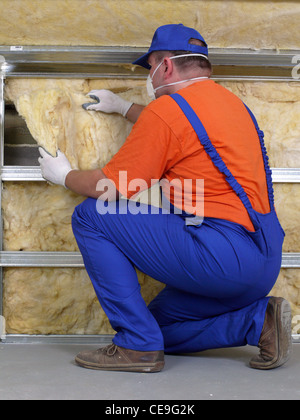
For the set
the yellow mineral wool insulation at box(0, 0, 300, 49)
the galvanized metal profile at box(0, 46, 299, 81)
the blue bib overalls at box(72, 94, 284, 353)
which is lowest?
the blue bib overalls at box(72, 94, 284, 353)

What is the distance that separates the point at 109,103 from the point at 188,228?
0.87 meters

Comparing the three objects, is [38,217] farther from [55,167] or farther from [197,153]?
[197,153]

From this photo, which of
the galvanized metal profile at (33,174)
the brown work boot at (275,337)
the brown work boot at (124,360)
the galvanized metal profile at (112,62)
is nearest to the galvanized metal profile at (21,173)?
the galvanized metal profile at (33,174)

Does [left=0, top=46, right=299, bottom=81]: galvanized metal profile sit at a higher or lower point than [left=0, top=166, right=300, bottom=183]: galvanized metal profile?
higher

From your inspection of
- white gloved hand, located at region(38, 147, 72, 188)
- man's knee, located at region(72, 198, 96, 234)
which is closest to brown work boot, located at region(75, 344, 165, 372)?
man's knee, located at region(72, 198, 96, 234)

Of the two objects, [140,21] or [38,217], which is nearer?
[140,21]

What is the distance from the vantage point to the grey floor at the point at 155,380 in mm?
1702

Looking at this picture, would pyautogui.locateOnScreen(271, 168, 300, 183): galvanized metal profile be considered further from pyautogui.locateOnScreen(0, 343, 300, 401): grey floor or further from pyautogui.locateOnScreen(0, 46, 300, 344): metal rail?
pyautogui.locateOnScreen(0, 343, 300, 401): grey floor

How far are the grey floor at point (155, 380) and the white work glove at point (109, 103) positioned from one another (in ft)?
3.68

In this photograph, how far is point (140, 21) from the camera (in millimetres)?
2438

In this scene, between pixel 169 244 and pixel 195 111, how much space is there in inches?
19.5

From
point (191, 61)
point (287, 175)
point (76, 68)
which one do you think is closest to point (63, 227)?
point (76, 68)

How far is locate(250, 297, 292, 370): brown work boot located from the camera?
202 cm

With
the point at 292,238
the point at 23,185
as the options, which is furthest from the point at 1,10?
the point at 292,238
